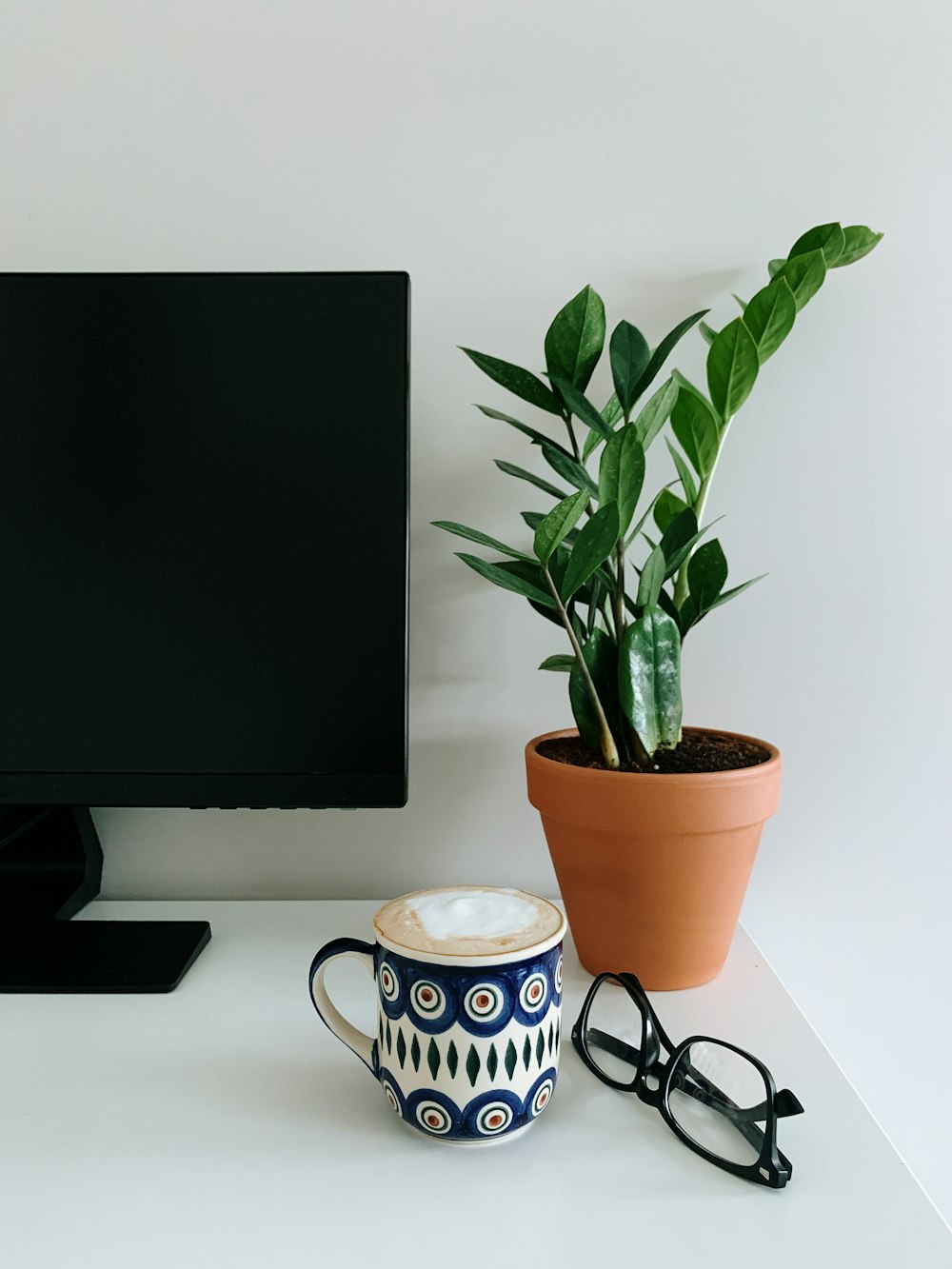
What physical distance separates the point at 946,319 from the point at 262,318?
1.77ft

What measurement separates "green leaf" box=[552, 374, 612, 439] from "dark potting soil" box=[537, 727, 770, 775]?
0.22 m

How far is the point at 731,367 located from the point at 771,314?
0.04 metres

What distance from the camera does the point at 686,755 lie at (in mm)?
621

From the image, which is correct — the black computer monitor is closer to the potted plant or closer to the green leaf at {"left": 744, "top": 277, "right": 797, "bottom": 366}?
the potted plant

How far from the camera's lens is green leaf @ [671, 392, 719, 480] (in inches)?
25.8

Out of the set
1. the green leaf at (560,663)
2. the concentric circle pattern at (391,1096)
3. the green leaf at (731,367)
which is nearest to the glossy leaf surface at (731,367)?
the green leaf at (731,367)

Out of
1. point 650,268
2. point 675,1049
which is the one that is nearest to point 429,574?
point 650,268

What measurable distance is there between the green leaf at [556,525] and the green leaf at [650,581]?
0.06 m

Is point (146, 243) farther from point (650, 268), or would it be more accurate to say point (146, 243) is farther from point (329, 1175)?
point (329, 1175)

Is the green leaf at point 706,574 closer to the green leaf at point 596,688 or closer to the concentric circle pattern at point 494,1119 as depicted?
the green leaf at point 596,688

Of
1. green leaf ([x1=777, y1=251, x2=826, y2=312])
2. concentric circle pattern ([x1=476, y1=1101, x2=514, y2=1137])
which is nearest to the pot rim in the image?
concentric circle pattern ([x1=476, y1=1101, x2=514, y2=1137])

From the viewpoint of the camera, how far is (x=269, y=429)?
61cm

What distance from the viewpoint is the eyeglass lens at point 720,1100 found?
16.5 inches

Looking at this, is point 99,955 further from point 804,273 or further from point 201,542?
point 804,273
